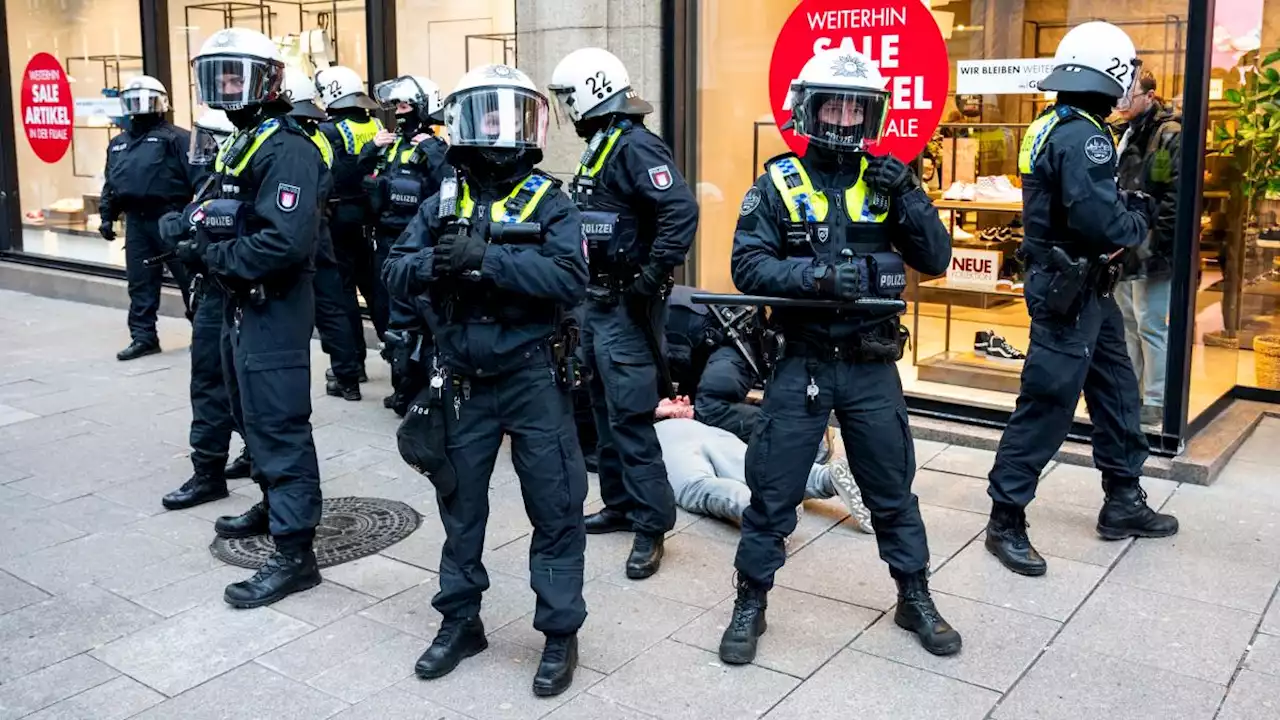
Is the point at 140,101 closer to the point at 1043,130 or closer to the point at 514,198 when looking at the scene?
the point at 514,198

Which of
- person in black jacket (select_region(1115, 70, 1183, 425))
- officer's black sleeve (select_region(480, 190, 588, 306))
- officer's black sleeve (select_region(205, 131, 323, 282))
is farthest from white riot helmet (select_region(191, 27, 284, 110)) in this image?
person in black jacket (select_region(1115, 70, 1183, 425))

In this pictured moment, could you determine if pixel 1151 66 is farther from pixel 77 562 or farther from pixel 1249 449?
pixel 77 562

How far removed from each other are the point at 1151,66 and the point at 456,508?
14.6 ft

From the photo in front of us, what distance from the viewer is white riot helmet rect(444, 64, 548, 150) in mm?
4168

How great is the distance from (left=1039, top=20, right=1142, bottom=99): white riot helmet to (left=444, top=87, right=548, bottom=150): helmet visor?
7.55ft

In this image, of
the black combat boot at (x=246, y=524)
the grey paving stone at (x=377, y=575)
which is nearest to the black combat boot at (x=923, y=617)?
the grey paving stone at (x=377, y=575)

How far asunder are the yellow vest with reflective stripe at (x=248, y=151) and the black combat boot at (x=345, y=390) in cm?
341

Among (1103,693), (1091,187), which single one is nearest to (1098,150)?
(1091,187)

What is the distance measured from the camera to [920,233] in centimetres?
438

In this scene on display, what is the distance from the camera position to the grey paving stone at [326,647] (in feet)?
14.7

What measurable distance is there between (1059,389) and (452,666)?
109 inches

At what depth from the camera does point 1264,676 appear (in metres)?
4.32

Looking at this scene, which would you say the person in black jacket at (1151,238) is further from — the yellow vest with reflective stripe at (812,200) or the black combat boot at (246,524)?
the black combat boot at (246,524)

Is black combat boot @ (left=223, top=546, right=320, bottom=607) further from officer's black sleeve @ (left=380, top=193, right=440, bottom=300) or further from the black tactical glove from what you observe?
the black tactical glove
